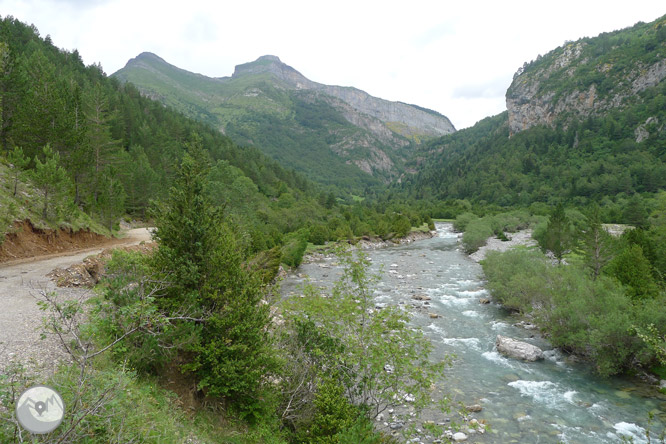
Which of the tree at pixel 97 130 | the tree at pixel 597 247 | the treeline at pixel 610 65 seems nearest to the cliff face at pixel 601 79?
the treeline at pixel 610 65

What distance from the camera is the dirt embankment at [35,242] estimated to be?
66.9 feet

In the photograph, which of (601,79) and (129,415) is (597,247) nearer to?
(129,415)

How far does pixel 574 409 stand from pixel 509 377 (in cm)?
312

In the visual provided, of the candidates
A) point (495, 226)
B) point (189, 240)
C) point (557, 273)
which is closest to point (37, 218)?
point (189, 240)

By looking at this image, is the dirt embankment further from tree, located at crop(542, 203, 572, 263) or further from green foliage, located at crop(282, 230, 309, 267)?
tree, located at crop(542, 203, 572, 263)

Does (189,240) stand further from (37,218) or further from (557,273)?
(557,273)

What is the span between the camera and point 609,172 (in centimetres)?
11650

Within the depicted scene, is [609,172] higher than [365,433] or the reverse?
higher

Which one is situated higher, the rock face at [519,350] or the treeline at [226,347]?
the treeline at [226,347]

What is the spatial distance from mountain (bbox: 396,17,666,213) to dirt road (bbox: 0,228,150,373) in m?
117

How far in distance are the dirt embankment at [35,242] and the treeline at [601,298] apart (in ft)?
101

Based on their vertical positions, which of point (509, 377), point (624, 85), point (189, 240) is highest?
point (624, 85)

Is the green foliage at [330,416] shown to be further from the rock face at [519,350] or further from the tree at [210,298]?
the rock face at [519,350]

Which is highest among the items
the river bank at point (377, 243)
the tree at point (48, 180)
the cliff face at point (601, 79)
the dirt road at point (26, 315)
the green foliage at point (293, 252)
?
the cliff face at point (601, 79)
